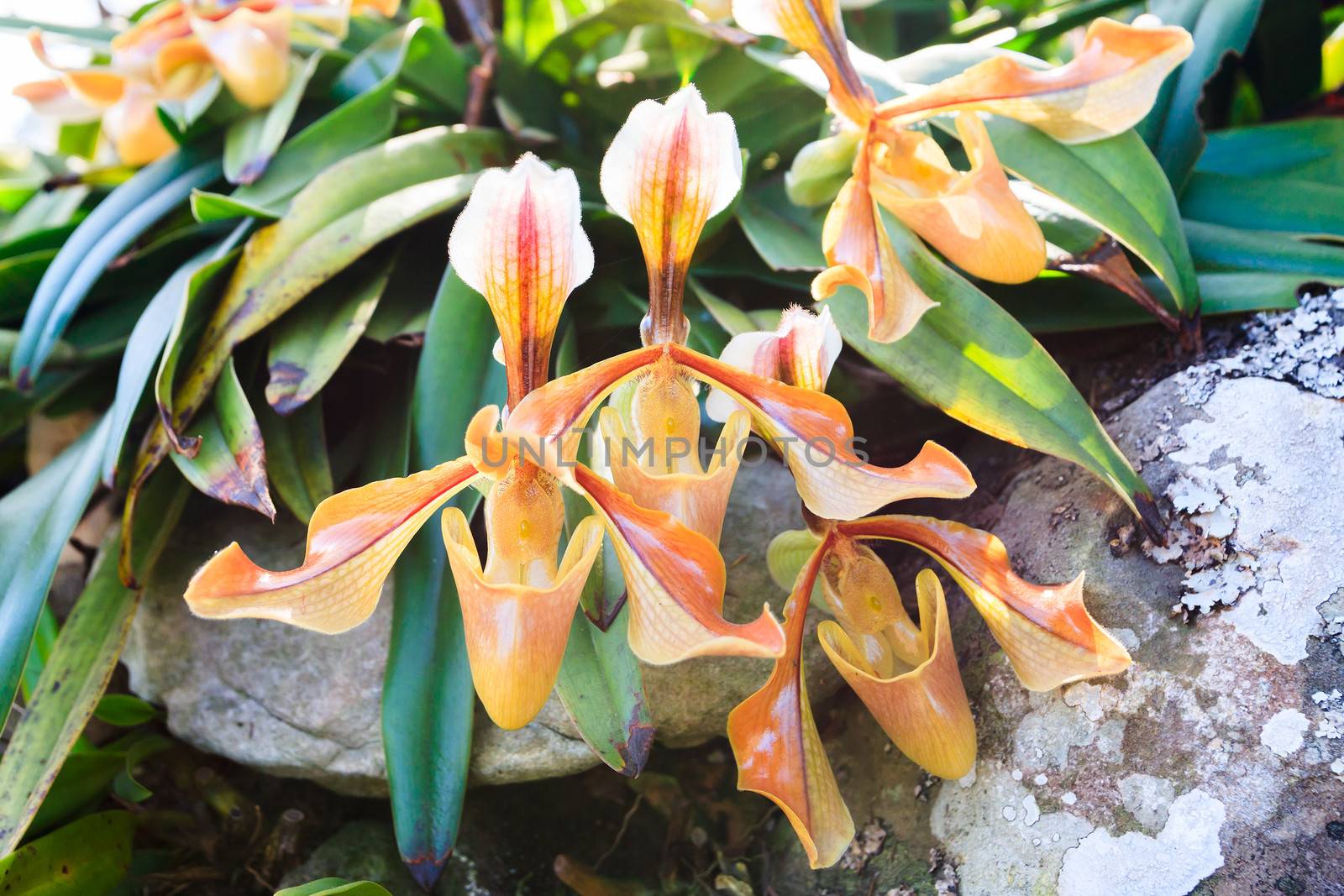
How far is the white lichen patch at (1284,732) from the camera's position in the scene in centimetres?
56

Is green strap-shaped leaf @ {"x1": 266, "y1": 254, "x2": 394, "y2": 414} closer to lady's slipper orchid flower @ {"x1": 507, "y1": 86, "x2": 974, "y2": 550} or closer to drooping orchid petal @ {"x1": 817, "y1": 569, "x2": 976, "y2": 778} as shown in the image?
lady's slipper orchid flower @ {"x1": 507, "y1": 86, "x2": 974, "y2": 550}

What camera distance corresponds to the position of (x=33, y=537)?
0.74m

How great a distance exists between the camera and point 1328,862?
1.73 ft

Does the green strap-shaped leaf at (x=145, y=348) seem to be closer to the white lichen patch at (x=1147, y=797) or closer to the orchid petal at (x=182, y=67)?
the orchid petal at (x=182, y=67)

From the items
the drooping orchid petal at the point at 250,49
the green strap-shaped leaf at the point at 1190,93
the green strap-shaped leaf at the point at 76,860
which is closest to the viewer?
the green strap-shaped leaf at the point at 76,860

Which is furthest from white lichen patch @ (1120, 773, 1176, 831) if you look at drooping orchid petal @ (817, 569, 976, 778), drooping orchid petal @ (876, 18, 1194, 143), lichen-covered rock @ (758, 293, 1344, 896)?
drooping orchid petal @ (876, 18, 1194, 143)

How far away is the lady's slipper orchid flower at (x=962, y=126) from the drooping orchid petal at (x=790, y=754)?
0.24m

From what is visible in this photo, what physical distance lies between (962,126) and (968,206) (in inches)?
2.9

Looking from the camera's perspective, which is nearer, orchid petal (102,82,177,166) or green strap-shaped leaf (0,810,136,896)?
green strap-shaped leaf (0,810,136,896)

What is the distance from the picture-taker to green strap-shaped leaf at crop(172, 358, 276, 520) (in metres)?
0.64

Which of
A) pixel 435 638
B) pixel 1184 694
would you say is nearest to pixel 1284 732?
pixel 1184 694

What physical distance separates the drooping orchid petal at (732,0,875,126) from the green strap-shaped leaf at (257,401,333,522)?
1.66 feet

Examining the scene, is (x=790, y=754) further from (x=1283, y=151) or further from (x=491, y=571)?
(x=1283, y=151)

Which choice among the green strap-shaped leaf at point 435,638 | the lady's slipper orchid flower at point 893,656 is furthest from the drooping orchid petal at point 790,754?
the green strap-shaped leaf at point 435,638
